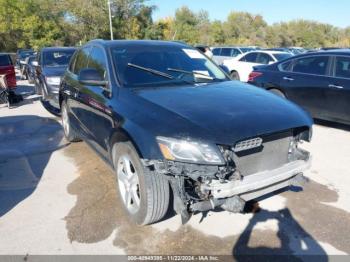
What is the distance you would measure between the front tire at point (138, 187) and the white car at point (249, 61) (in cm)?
1087

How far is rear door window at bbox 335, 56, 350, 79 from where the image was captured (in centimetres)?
668

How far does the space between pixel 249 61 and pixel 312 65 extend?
7.03 m

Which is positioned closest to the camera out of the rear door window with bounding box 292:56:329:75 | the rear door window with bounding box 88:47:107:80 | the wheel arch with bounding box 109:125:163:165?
the wheel arch with bounding box 109:125:163:165

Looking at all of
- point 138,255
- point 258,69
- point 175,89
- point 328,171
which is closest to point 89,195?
point 138,255

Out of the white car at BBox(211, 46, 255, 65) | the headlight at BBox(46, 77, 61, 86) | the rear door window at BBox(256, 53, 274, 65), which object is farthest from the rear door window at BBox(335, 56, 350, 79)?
the white car at BBox(211, 46, 255, 65)

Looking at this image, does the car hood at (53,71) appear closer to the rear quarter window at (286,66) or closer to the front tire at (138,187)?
the rear quarter window at (286,66)

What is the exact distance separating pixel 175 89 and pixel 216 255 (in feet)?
5.75

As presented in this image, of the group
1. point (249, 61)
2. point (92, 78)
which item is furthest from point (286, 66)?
point (249, 61)

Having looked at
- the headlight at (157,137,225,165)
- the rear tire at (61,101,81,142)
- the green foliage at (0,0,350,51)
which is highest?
the green foliage at (0,0,350,51)

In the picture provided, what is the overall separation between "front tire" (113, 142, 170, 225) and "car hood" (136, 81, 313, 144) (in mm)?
465

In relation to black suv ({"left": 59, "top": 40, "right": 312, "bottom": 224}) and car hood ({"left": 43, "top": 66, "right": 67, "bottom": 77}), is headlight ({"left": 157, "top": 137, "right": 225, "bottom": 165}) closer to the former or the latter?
black suv ({"left": 59, "top": 40, "right": 312, "bottom": 224})

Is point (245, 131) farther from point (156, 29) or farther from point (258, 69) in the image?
point (156, 29)

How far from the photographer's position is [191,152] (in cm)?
277

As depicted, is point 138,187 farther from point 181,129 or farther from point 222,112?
point 222,112
